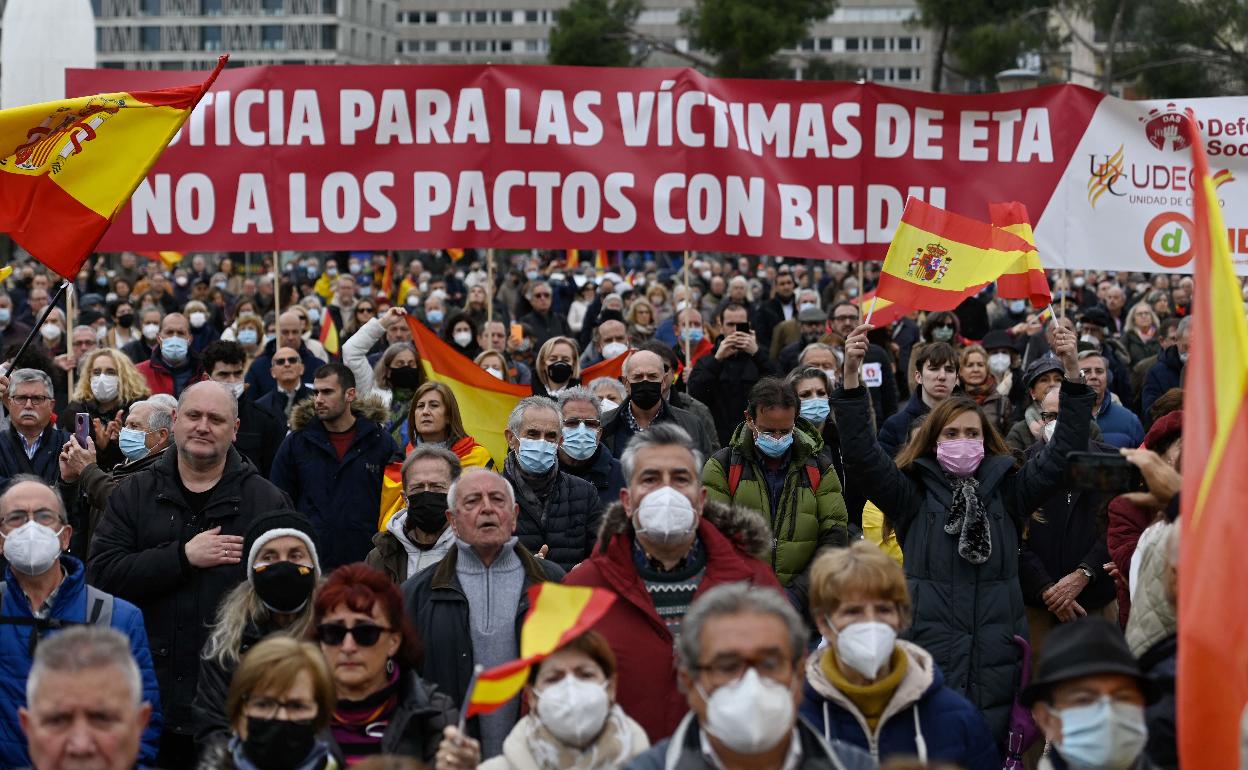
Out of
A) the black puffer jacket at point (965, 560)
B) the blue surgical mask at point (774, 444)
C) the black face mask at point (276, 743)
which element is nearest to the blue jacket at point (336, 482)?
the blue surgical mask at point (774, 444)

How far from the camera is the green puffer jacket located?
7352mm

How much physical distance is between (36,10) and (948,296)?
3598 centimetres

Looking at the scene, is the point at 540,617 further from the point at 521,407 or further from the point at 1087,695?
the point at 521,407

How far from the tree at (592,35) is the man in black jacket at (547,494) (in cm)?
5563

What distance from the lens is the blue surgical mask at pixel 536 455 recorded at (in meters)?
7.55

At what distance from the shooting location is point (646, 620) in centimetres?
532

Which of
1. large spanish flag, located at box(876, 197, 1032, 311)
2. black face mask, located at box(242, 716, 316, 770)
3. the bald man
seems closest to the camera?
Result: black face mask, located at box(242, 716, 316, 770)

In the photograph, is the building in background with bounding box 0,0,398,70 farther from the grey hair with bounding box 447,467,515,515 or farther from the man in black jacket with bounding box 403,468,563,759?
the man in black jacket with bounding box 403,468,563,759

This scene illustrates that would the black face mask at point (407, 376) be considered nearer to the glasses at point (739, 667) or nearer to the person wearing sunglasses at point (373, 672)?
the person wearing sunglasses at point (373, 672)

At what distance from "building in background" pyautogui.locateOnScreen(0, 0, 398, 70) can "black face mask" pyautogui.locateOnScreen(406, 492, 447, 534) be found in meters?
97.3

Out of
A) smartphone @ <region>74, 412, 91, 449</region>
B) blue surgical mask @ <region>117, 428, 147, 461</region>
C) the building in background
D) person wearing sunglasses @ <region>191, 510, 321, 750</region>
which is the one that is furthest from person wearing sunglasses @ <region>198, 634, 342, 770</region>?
the building in background

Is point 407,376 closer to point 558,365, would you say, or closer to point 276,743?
point 558,365

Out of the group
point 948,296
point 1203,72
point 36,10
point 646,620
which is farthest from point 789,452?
point 1203,72

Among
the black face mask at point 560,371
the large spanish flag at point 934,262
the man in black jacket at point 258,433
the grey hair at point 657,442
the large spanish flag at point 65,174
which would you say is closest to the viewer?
the grey hair at point 657,442
